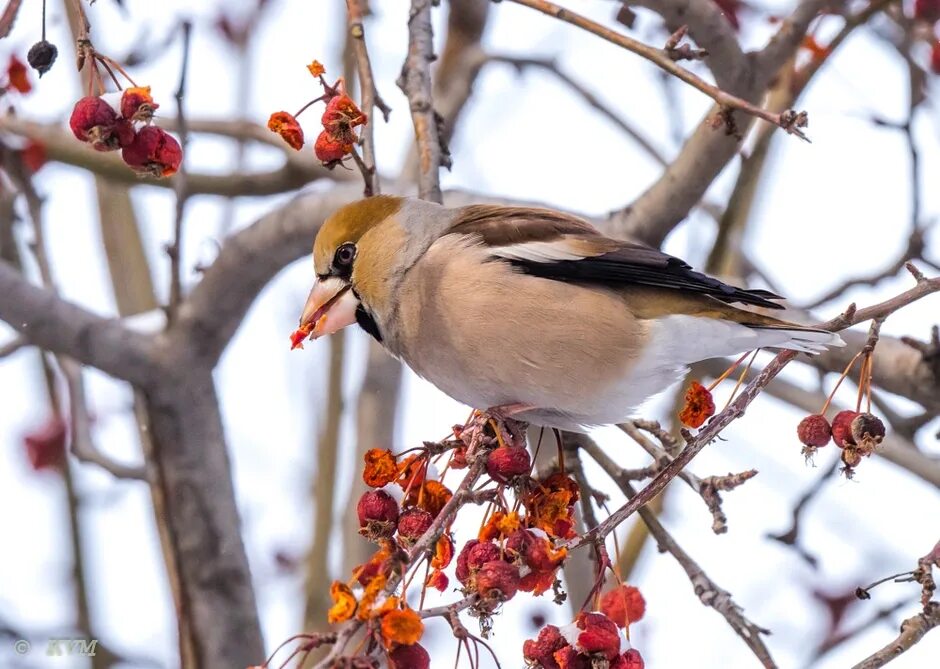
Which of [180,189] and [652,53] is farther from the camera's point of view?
[180,189]

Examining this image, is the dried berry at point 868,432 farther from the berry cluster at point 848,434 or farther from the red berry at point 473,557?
the red berry at point 473,557

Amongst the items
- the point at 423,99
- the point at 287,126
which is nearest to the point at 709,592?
the point at 287,126

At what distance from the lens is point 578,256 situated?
2.68m

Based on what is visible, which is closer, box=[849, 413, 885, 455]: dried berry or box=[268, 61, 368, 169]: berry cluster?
box=[849, 413, 885, 455]: dried berry

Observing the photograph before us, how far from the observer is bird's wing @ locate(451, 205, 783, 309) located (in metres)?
2.54

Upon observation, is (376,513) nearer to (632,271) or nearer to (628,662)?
(628,662)

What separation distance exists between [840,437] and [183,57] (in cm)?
190

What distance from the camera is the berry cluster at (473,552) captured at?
160 cm

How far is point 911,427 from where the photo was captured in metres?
3.35

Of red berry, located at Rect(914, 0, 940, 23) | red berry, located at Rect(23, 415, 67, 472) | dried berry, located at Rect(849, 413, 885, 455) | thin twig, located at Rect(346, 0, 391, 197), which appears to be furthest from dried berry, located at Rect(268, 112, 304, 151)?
red berry, located at Rect(914, 0, 940, 23)

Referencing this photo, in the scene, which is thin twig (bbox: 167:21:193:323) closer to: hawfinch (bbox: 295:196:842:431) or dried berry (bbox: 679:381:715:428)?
hawfinch (bbox: 295:196:842:431)

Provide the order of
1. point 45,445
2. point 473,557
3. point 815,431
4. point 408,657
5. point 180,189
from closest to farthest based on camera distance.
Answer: point 408,657, point 473,557, point 815,431, point 180,189, point 45,445

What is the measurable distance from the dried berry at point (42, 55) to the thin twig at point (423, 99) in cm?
102

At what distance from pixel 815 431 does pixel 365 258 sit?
123cm
